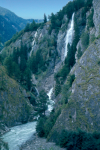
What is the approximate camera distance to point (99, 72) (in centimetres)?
2714

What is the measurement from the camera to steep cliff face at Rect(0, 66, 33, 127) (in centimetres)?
3462

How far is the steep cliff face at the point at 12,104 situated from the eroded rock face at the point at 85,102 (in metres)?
12.2

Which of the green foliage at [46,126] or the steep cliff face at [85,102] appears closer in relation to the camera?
the steep cliff face at [85,102]

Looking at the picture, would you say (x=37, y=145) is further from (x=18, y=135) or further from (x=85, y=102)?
(x=85, y=102)

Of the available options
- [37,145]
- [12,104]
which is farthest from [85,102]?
[12,104]

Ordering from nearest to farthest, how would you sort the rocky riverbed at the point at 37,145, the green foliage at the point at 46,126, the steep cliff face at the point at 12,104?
the rocky riverbed at the point at 37,145
the green foliage at the point at 46,126
the steep cliff face at the point at 12,104

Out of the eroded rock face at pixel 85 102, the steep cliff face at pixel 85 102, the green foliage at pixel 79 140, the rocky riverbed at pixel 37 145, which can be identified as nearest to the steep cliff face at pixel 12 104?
the rocky riverbed at pixel 37 145

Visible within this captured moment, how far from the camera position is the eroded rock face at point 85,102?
2412 cm

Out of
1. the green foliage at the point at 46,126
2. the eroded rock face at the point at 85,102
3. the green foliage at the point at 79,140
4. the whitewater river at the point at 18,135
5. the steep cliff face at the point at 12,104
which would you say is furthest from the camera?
the steep cliff face at the point at 12,104

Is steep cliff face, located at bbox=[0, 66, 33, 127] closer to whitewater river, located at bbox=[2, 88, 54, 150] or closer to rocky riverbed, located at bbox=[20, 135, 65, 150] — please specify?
whitewater river, located at bbox=[2, 88, 54, 150]

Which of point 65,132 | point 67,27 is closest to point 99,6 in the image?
point 65,132

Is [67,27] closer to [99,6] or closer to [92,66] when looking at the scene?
[99,6]

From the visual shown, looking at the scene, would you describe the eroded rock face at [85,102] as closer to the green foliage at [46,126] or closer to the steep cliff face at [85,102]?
the steep cliff face at [85,102]

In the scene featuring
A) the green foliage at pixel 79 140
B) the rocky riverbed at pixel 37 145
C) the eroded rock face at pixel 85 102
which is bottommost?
the rocky riverbed at pixel 37 145
